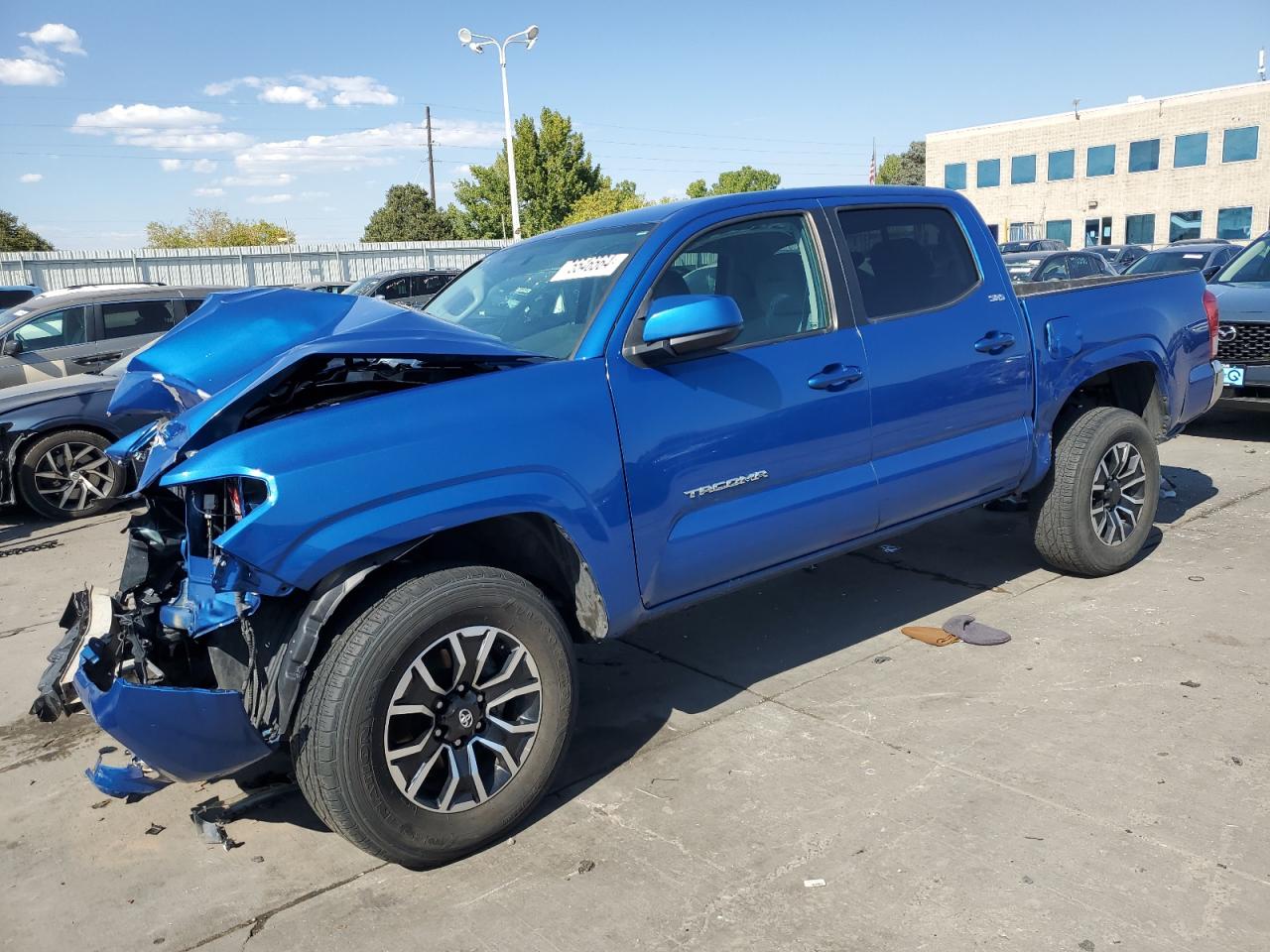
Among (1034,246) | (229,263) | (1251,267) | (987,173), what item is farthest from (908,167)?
(1251,267)

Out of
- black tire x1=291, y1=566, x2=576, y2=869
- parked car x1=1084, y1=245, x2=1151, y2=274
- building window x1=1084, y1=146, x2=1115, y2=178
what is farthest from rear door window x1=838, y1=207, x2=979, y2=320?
building window x1=1084, y1=146, x2=1115, y2=178

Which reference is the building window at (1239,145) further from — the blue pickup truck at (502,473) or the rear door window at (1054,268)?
the blue pickup truck at (502,473)

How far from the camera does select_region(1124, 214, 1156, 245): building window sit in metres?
49.5

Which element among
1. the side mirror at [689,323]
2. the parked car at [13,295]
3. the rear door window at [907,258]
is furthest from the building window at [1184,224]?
the side mirror at [689,323]

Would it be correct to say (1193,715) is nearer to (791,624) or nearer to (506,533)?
(791,624)

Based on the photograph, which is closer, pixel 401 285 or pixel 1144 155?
pixel 401 285

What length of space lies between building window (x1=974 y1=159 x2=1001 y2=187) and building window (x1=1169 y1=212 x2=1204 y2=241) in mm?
9575

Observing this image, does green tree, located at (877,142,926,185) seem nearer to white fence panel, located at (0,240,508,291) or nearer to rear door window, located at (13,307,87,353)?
white fence panel, located at (0,240,508,291)

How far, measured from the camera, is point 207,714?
104 inches

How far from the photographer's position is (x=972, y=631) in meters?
4.56

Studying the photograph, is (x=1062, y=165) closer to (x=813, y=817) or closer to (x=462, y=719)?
(x=813, y=817)

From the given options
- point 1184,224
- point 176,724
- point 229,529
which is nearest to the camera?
point 176,724

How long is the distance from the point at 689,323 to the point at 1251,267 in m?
8.52

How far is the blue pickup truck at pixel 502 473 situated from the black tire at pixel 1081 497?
554mm
